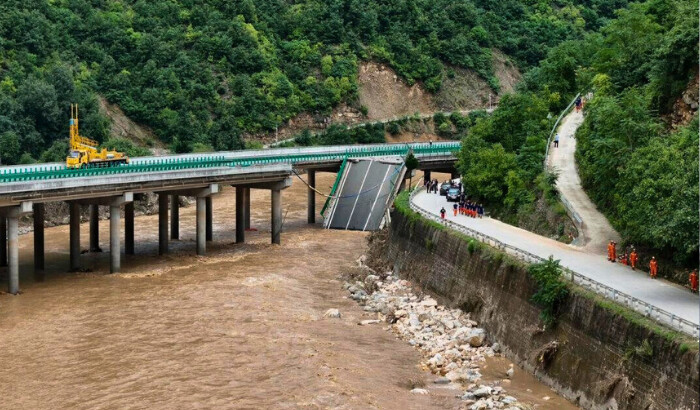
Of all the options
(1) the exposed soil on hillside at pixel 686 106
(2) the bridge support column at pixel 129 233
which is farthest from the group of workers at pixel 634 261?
(2) the bridge support column at pixel 129 233

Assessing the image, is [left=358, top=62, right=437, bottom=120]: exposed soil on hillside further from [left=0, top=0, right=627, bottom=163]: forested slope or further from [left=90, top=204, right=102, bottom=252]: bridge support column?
[left=90, top=204, right=102, bottom=252]: bridge support column

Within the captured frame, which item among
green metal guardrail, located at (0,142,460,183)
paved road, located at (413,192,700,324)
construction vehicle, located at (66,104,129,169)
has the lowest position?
paved road, located at (413,192,700,324)

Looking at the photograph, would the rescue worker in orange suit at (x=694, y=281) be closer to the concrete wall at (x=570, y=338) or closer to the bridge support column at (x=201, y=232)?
the concrete wall at (x=570, y=338)

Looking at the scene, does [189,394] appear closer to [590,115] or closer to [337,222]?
[590,115]

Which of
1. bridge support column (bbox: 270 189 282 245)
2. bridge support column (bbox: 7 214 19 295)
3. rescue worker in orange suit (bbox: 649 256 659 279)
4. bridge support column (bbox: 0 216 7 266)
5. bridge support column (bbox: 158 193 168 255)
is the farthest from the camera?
bridge support column (bbox: 270 189 282 245)

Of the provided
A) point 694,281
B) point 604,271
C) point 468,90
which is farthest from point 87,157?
point 468,90

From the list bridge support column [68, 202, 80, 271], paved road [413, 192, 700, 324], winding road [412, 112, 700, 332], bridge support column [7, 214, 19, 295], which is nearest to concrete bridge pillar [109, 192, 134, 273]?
A: bridge support column [68, 202, 80, 271]

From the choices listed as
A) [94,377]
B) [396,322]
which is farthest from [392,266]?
[94,377]
